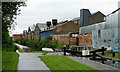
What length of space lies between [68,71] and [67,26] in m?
41.0

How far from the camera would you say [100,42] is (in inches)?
996

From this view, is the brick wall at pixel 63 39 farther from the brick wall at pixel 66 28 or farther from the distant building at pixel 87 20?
the brick wall at pixel 66 28

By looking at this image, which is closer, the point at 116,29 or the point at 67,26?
the point at 116,29

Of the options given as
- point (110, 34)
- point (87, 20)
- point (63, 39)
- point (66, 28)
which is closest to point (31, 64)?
point (110, 34)

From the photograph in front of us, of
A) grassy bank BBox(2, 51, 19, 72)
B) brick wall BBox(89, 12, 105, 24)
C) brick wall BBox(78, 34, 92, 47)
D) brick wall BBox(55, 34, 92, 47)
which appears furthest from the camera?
brick wall BBox(89, 12, 105, 24)

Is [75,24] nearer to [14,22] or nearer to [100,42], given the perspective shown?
[100,42]

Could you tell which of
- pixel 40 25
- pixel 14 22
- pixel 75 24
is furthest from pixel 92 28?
pixel 40 25

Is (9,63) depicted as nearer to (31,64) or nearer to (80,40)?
(31,64)

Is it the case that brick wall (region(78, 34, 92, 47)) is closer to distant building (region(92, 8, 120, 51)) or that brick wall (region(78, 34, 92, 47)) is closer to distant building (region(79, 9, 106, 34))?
distant building (region(79, 9, 106, 34))

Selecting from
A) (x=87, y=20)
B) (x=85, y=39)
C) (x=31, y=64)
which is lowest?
(x=31, y=64)

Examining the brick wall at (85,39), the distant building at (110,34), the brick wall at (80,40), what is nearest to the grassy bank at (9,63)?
the distant building at (110,34)

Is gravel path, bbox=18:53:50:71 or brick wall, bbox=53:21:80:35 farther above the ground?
brick wall, bbox=53:21:80:35

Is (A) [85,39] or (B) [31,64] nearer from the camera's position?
(B) [31,64]

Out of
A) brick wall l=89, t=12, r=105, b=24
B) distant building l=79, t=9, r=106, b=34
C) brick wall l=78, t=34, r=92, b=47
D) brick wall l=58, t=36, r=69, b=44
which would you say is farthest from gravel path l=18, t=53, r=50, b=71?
→ brick wall l=89, t=12, r=105, b=24
